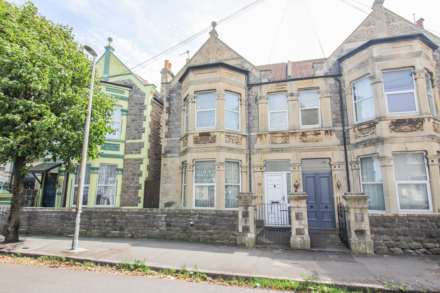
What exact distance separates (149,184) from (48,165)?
6.81 meters

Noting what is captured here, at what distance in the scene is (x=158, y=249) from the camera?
8.26 m

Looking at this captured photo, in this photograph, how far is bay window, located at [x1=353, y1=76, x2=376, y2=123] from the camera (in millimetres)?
10916

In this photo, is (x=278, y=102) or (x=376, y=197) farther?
(x=278, y=102)

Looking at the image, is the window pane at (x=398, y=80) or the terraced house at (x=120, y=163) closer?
the window pane at (x=398, y=80)

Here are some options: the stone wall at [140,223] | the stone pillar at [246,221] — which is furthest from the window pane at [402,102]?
the stone wall at [140,223]

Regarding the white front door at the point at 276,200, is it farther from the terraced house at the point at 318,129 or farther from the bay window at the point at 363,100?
the bay window at the point at 363,100

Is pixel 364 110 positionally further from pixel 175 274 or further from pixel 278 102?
pixel 175 274

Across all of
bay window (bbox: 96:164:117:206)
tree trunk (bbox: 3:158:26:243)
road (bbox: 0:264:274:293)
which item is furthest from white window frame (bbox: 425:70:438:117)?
tree trunk (bbox: 3:158:26:243)

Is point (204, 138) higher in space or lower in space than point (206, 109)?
lower

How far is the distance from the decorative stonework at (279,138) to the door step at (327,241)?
14.5ft

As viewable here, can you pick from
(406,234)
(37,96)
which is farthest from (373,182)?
(37,96)

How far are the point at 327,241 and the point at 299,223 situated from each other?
1591mm

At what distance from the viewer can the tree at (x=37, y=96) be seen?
8367 millimetres

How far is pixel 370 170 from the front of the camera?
10.6m
